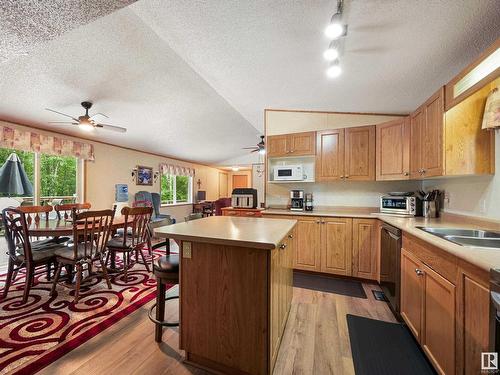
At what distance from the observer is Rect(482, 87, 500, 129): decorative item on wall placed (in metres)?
1.58

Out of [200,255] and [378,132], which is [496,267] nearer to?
[200,255]

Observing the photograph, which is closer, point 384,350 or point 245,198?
point 384,350

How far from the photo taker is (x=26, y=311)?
81.9 inches

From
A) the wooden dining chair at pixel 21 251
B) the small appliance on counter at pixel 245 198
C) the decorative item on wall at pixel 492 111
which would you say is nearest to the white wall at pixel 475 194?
the decorative item on wall at pixel 492 111

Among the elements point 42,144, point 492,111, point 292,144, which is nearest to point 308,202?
point 292,144

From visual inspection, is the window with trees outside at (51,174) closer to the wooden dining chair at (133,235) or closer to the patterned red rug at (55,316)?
the patterned red rug at (55,316)

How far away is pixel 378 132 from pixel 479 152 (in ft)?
4.26

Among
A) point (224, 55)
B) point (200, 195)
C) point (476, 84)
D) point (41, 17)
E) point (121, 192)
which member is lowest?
point (200, 195)

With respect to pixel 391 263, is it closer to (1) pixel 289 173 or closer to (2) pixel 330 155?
(2) pixel 330 155

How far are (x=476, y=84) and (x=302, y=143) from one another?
2105 millimetres

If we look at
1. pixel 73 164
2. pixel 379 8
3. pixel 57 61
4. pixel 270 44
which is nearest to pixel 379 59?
pixel 379 8

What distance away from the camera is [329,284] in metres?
2.83

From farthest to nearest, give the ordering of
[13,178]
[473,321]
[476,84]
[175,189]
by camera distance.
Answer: [175,189]
[13,178]
[476,84]
[473,321]

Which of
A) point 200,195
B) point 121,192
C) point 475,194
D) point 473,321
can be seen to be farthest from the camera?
point 200,195
